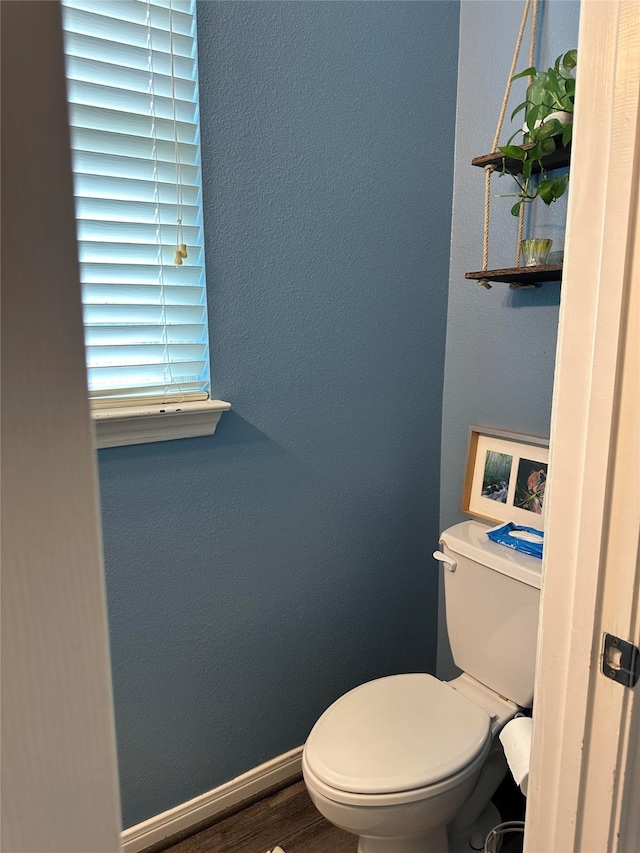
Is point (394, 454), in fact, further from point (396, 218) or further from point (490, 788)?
point (490, 788)

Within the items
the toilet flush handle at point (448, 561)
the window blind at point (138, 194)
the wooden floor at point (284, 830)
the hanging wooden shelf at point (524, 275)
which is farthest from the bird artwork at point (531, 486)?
the window blind at point (138, 194)

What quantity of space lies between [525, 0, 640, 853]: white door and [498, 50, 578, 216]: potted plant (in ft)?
2.16

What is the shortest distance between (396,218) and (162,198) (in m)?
0.66

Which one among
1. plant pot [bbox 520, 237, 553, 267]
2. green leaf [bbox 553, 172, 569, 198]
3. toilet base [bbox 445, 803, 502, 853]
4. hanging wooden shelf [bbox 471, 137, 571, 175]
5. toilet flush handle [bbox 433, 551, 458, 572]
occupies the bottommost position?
toilet base [bbox 445, 803, 502, 853]

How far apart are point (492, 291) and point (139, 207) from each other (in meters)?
0.94

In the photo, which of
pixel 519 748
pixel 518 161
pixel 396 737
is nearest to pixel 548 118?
pixel 518 161

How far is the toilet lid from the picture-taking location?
1222 millimetres

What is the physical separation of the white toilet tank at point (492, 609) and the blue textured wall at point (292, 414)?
28cm

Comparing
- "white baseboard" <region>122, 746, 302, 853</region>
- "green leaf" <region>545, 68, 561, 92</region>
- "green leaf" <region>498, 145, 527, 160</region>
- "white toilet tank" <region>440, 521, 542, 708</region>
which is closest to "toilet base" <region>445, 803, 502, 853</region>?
"white toilet tank" <region>440, 521, 542, 708</region>

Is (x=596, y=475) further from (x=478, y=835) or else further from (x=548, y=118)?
(x=478, y=835)

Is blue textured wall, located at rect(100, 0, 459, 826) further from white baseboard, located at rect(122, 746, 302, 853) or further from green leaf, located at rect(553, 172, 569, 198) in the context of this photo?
green leaf, located at rect(553, 172, 569, 198)

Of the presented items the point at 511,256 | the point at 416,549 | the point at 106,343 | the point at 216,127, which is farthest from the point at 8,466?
the point at 416,549

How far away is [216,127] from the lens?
133cm

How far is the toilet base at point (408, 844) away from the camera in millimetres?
1333
